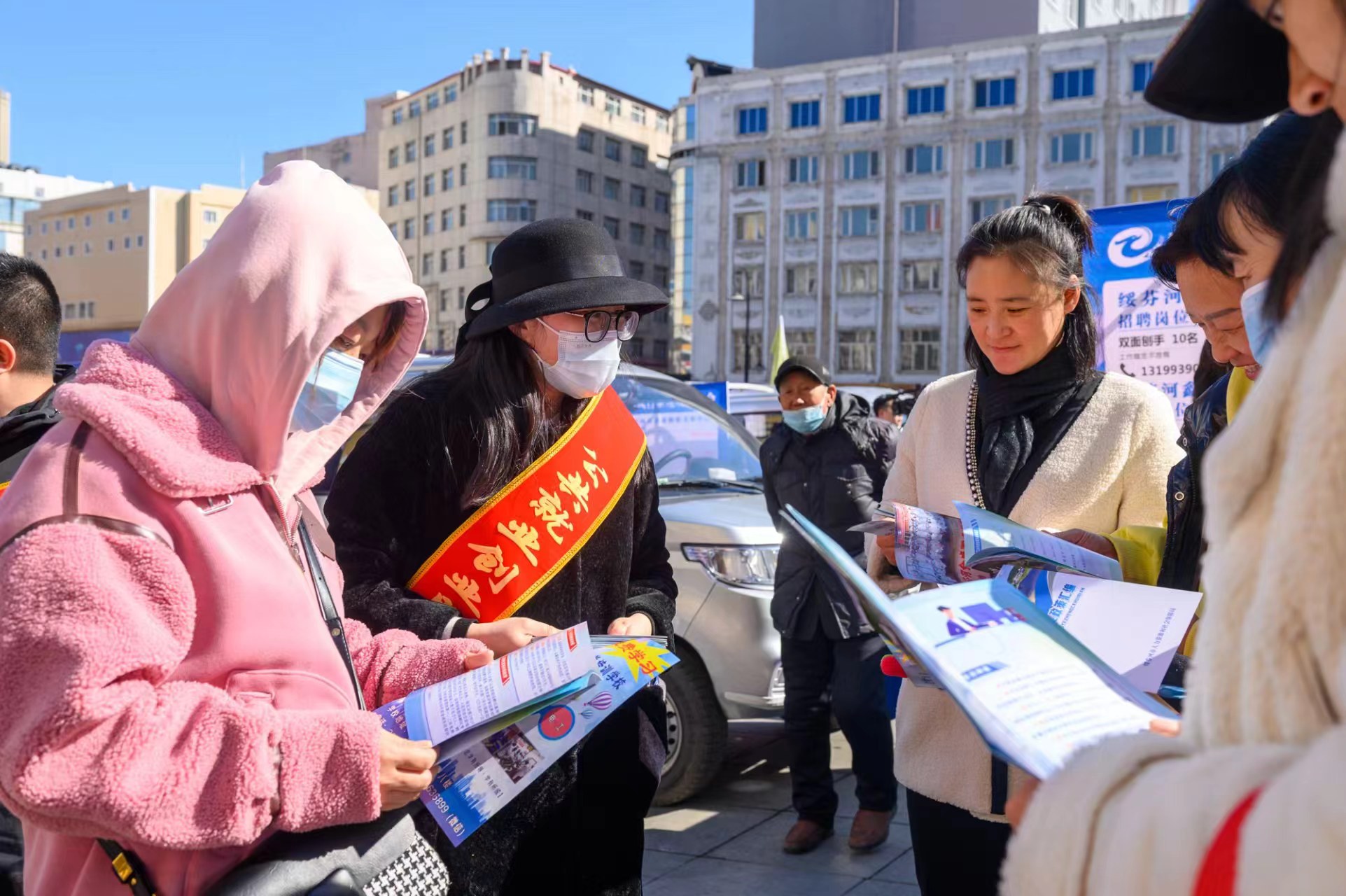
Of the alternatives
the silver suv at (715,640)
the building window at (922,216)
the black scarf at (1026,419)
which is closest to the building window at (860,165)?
the building window at (922,216)

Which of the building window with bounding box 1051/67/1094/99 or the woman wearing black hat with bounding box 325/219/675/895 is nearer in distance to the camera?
the woman wearing black hat with bounding box 325/219/675/895

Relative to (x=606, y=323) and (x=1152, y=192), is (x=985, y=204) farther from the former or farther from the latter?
(x=606, y=323)

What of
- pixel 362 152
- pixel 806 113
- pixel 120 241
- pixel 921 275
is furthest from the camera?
pixel 362 152

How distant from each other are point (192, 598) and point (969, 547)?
1.22 meters

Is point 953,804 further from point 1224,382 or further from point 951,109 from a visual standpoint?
point 951,109

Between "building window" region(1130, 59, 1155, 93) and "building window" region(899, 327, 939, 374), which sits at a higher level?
"building window" region(1130, 59, 1155, 93)

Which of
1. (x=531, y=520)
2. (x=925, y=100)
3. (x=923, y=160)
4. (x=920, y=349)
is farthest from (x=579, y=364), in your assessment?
(x=925, y=100)

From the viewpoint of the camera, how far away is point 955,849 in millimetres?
2324

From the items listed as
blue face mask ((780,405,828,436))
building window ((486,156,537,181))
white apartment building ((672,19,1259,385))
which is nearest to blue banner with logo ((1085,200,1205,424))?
blue face mask ((780,405,828,436))

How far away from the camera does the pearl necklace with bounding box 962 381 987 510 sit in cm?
246

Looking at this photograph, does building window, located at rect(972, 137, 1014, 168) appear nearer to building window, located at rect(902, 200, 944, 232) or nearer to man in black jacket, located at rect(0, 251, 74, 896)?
building window, located at rect(902, 200, 944, 232)

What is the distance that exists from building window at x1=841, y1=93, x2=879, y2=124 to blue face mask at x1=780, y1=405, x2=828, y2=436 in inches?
1922

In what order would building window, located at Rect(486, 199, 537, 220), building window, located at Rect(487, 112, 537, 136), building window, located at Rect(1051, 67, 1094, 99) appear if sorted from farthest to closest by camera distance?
building window, located at Rect(486, 199, 537, 220)
building window, located at Rect(487, 112, 537, 136)
building window, located at Rect(1051, 67, 1094, 99)

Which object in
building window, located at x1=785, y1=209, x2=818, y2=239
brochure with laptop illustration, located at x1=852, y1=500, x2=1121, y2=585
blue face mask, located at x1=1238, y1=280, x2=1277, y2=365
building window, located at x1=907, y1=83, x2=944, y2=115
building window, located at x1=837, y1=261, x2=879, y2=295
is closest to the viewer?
blue face mask, located at x1=1238, y1=280, x2=1277, y2=365
